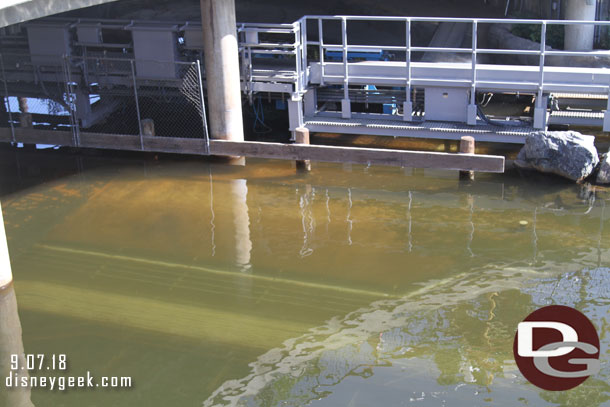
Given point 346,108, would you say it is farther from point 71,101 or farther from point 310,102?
point 71,101

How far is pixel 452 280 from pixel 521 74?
234 inches

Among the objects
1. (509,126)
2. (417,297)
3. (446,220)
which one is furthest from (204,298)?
(509,126)

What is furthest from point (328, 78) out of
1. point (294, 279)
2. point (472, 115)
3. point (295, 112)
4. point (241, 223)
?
point (294, 279)

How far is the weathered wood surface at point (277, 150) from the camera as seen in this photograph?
1393 cm

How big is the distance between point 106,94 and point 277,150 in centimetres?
479

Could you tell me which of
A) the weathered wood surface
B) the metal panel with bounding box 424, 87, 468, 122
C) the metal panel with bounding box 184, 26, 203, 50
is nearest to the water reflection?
the weathered wood surface

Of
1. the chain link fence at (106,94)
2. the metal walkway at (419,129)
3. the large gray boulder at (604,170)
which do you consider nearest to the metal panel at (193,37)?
the chain link fence at (106,94)

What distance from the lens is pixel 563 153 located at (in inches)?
543

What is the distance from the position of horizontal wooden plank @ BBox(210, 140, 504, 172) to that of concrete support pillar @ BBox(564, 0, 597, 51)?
19.5ft

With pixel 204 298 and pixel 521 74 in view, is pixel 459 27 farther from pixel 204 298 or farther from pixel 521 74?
pixel 204 298

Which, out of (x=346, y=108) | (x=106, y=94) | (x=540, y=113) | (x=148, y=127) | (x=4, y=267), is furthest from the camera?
(x=106, y=94)

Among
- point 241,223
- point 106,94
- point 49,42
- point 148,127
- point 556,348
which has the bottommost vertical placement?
point 556,348

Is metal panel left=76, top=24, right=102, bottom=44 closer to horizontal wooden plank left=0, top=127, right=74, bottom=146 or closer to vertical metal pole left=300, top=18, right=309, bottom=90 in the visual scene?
horizontal wooden plank left=0, top=127, right=74, bottom=146

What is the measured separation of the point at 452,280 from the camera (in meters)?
10.7
